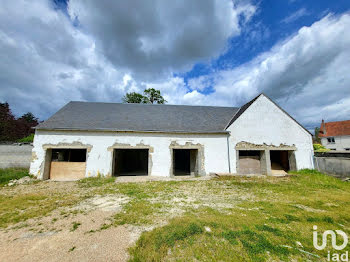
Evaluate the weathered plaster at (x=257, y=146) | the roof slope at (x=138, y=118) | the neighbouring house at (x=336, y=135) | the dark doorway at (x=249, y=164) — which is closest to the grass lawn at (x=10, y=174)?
the roof slope at (x=138, y=118)

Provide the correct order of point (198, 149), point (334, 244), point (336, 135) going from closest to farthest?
point (334, 244) → point (198, 149) → point (336, 135)

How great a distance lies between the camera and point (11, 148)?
990 cm

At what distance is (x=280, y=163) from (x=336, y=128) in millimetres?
24753

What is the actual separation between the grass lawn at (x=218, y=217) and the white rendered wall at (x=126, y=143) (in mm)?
2035

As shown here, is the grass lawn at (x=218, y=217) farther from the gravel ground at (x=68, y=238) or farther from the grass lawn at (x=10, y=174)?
the grass lawn at (x=10, y=174)

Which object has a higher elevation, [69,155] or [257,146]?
[257,146]

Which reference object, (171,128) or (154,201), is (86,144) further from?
(154,201)

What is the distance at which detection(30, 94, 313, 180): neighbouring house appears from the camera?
29.2ft

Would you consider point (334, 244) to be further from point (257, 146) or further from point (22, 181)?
point (22, 181)

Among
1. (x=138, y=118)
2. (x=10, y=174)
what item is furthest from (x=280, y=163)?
(x=10, y=174)

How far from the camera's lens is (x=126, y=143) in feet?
30.6

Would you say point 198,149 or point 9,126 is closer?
point 198,149

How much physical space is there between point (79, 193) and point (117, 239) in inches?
173

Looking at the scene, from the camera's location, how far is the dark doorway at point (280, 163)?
1101 centimetres
